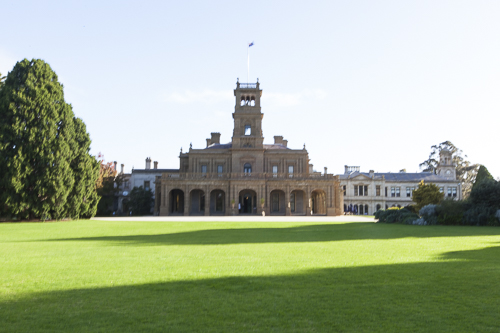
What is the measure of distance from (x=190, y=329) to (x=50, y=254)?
27.9 feet

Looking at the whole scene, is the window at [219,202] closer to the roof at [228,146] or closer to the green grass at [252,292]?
the roof at [228,146]

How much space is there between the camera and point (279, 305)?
597 centimetres

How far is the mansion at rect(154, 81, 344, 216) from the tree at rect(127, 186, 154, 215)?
9.57 feet

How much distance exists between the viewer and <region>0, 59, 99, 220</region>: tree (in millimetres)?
32125

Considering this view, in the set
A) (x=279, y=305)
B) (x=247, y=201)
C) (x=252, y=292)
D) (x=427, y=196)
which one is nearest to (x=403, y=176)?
(x=247, y=201)

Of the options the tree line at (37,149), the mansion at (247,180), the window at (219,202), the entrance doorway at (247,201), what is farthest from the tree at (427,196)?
the tree line at (37,149)

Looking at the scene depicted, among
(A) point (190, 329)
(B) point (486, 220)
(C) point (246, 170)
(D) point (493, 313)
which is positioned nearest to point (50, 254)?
(A) point (190, 329)

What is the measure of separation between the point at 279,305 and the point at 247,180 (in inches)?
1906

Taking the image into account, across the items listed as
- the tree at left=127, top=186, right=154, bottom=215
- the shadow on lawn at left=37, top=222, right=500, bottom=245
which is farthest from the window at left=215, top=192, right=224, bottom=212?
the shadow on lawn at left=37, top=222, right=500, bottom=245

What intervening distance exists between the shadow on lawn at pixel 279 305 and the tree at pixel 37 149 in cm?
2963

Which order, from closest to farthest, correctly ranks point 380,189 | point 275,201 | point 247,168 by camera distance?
point 275,201, point 247,168, point 380,189

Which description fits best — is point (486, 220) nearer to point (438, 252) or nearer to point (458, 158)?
point (438, 252)

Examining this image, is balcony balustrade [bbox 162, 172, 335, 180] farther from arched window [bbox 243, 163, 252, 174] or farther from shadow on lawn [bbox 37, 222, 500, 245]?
shadow on lawn [bbox 37, 222, 500, 245]

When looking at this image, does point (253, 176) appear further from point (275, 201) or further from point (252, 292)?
point (252, 292)
